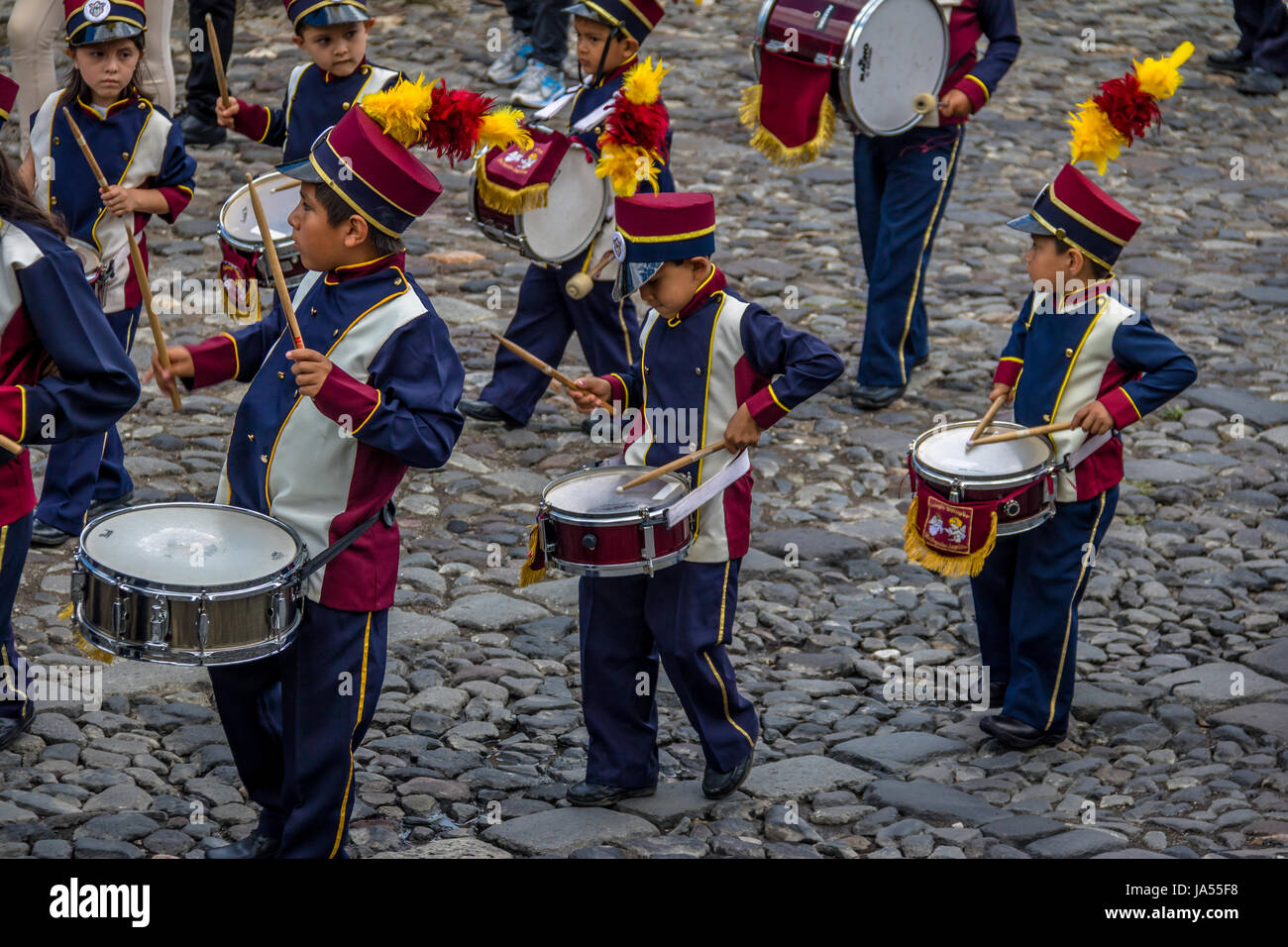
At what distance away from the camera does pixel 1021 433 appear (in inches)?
205

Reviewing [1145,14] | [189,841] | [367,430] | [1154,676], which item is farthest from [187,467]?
[1145,14]

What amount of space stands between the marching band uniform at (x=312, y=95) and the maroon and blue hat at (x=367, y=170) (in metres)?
3.14

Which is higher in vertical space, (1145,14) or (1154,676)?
(1145,14)

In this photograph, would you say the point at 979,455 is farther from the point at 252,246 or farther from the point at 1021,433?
the point at 252,246

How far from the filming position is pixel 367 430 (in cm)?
406

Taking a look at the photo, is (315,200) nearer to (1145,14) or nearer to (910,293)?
(910,293)

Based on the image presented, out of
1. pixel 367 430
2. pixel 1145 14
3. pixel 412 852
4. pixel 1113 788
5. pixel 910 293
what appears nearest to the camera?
pixel 367 430

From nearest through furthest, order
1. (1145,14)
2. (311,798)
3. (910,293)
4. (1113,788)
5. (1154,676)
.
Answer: (311,798)
(1113,788)
(1154,676)
(910,293)
(1145,14)

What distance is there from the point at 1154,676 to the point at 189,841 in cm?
317

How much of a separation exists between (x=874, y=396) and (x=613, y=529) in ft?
12.5

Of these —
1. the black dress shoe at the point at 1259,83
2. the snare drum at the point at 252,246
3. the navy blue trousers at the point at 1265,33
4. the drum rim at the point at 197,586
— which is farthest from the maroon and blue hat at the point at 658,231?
the navy blue trousers at the point at 1265,33

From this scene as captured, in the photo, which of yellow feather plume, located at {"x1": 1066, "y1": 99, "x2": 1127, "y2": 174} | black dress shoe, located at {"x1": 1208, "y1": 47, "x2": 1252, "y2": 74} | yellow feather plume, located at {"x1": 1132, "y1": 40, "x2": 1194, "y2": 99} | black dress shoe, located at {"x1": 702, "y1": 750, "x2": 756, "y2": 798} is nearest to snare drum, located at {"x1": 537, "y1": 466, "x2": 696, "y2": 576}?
black dress shoe, located at {"x1": 702, "y1": 750, "x2": 756, "y2": 798}

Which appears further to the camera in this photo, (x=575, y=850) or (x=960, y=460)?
(x=960, y=460)

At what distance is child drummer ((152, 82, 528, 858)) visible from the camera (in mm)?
4195
